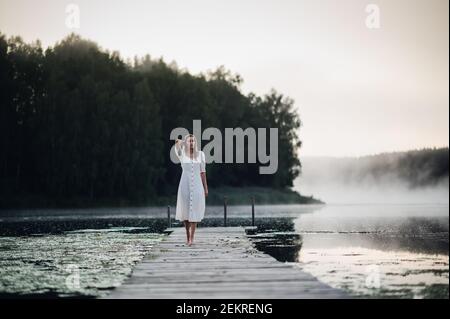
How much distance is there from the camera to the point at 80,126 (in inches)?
2259

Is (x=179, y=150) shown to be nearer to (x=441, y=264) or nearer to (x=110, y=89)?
(x=441, y=264)

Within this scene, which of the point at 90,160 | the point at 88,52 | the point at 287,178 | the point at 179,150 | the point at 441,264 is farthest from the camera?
the point at 287,178


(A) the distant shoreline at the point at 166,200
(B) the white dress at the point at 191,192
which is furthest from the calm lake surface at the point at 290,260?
(A) the distant shoreline at the point at 166,200

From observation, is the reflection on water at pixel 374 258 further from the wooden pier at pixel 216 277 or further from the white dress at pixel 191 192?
the white dress at pixel 191 192

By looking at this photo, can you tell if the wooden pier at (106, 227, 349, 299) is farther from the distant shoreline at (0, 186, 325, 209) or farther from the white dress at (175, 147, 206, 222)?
the distant shoreline at (0, 186, 325, 209)

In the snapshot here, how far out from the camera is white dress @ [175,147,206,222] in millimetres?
13375

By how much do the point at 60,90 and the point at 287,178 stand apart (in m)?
38.5

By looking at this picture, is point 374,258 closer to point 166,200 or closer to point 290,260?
point 290,260

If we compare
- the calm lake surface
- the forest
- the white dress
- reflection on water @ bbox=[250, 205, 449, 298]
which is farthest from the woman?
the forest

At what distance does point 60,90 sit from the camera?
5794 cm

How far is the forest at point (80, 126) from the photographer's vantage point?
56281mm

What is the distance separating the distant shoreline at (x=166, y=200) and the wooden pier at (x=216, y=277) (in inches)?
1726
